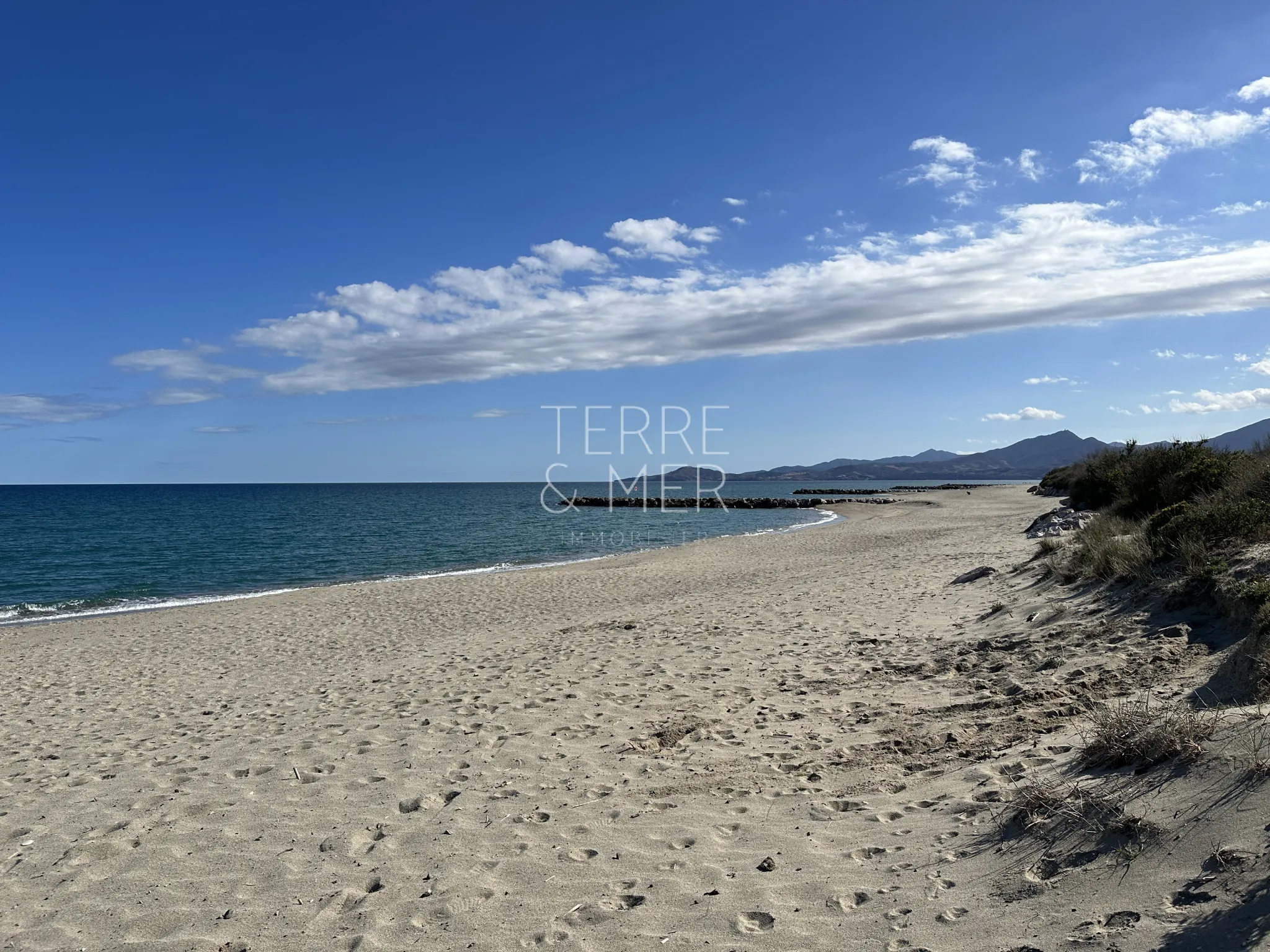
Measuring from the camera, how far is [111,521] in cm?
5522

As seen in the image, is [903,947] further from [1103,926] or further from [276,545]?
[276,545]

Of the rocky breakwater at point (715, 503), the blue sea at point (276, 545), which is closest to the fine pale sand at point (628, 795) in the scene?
the blue sea at point (276, 545)

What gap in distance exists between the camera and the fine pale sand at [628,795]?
362 centimetres

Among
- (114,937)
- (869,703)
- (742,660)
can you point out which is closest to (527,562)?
(742,660)

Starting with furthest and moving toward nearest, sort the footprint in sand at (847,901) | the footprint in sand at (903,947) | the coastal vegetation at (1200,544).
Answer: the coastal vegetation at (1200,544)
the footprint in sand at (847,901)
the footprint in sand at (903,947)

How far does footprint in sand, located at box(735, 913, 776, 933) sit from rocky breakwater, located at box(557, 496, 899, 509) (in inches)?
2649

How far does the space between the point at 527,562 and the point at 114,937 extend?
2442cm

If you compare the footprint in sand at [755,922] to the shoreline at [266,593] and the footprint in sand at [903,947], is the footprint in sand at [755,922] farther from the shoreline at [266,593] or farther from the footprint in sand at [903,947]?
the shoreline at [266,593]

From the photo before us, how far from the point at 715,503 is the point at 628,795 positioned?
7299 cm

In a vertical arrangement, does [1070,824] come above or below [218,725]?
above

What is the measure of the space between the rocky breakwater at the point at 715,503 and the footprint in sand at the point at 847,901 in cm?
6718

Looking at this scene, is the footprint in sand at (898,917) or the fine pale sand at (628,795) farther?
the fine pale sand at (628,795)

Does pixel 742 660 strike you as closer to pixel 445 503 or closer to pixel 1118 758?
pixel 1118 758

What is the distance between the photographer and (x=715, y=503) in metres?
78.1
